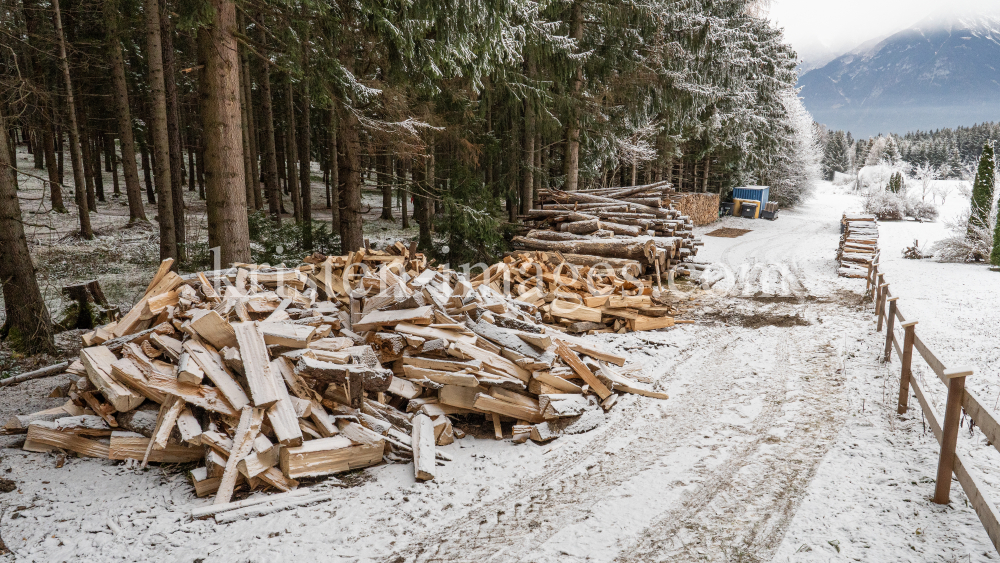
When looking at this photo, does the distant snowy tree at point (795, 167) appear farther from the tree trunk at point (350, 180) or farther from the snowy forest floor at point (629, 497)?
the snowy forest floor at point (629, 497)

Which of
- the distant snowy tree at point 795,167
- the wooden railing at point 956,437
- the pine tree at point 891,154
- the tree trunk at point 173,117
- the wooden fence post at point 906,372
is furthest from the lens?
the pine tree at point 891,154

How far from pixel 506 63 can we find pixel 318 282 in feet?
27.1

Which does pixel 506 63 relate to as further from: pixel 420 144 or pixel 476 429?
pixel 476 429

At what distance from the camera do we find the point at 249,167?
1959 centimetres

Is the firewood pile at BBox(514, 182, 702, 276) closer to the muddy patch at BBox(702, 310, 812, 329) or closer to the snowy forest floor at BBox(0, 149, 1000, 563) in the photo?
the muddy patch at BBox(702, 310, 812, 329)

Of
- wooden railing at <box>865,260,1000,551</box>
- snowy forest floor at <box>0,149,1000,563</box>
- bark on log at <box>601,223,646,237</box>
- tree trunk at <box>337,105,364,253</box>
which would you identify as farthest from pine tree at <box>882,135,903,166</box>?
wooden railing at <box>865,260,1000,551</box>

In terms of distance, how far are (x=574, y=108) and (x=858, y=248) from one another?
1034 cm

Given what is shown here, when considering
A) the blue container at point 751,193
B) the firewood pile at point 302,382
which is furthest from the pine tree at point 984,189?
the firewood pile at point 302,382

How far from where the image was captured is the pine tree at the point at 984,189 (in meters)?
18.2

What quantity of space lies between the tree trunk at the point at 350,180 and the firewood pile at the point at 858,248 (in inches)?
543

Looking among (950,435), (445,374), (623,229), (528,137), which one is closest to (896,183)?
(528,137)

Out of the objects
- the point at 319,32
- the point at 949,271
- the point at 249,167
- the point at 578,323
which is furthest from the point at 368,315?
the point at 949,271

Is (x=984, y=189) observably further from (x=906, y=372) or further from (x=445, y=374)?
(x=445, y=374)

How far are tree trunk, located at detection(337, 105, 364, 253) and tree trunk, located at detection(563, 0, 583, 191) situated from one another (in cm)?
731
